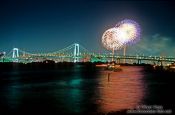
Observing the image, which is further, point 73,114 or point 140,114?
point 73,114

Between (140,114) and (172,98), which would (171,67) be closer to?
(172,98)

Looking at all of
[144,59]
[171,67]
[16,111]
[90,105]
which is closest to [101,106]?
[90,105]

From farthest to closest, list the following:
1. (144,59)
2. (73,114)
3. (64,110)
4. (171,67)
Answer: (144,59) → (171,67) → (64,110) → (73,114)

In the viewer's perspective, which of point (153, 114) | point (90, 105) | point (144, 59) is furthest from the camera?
point (144, 59)

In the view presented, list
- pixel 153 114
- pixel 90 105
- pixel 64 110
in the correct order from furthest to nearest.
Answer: pixel 90 105
pixel 64 110
pixel 153 114

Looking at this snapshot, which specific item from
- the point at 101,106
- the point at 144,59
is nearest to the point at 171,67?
the point at 144,59

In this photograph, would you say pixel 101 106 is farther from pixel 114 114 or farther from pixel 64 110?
pixel 114 114

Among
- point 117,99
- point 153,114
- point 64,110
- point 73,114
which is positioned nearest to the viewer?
point 153,114

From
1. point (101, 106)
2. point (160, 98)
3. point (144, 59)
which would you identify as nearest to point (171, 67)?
point (144, 59)

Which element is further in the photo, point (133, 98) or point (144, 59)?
point (144, 59)
